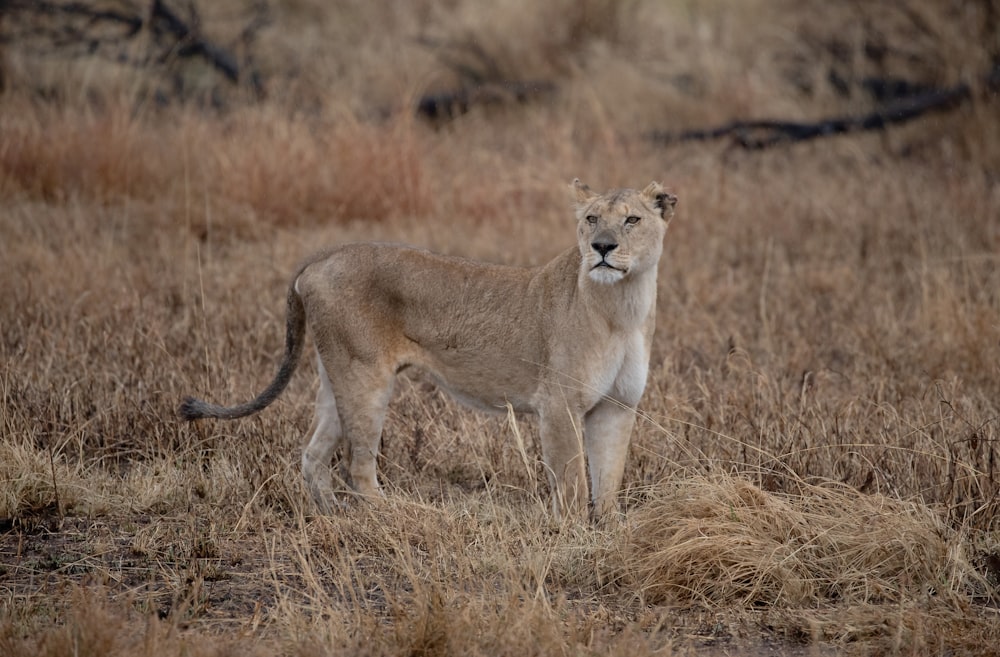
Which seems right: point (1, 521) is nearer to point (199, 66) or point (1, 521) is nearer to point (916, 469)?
point (916, 469)

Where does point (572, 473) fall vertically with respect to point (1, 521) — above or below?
above

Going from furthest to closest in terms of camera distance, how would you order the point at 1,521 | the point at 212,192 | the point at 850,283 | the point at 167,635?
the point at 212,192, the point at 850,283, the point at 1,521, the point at 167,635

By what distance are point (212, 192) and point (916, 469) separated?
19.5 feet

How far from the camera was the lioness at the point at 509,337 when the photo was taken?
462 centimetres

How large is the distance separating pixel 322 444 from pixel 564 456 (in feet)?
3.38

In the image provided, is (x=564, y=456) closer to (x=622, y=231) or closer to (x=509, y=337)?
(x=509, y=337)

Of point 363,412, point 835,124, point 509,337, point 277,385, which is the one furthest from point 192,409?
point 835,124

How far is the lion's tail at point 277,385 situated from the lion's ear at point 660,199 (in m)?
1.43

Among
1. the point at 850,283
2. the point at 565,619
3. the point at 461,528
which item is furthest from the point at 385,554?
the point at 850,283

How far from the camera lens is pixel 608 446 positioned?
481 centimetres

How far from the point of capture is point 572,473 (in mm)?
4609

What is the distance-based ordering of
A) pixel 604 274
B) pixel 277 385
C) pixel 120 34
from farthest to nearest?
pixel 120 34 → pixel 277 385 → pixel 604 274

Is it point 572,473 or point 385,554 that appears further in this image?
point 572,473

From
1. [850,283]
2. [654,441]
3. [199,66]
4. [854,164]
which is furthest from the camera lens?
[199,66]
